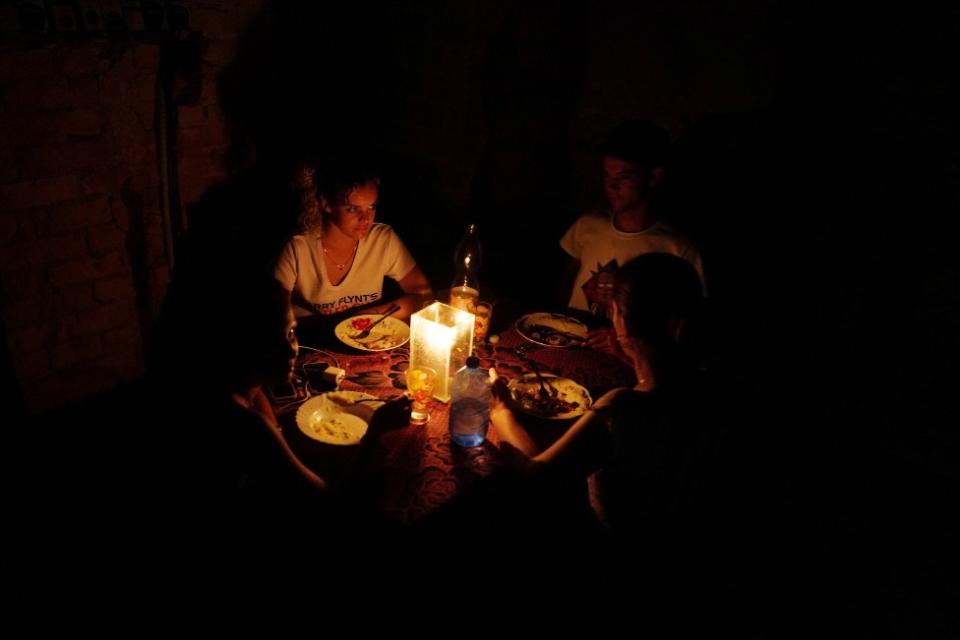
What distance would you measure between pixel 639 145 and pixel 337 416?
2145 millimetres

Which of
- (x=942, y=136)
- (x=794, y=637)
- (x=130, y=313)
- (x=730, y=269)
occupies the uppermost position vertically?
(x=942, y=136)

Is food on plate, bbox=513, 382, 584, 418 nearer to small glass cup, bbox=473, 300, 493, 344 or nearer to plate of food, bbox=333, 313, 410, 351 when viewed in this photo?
small glass cup, bbox=473, 300, 493, 344

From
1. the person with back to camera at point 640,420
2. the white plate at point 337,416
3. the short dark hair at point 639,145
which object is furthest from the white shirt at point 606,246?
the white plate at point 337,416

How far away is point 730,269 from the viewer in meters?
3.77

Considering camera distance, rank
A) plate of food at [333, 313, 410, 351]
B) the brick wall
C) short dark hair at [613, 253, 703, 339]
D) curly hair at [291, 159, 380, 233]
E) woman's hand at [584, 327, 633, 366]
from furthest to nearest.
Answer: the brick wall → curly hair at [291, 159, 380, 233] → woman's hand at [584, 327, 633, 366] → plate of food at [333, 313, 410, 351] → short dark hair at [613, 253, 703, 339]

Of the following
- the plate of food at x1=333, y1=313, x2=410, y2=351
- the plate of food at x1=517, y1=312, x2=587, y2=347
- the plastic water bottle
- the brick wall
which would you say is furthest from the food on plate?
the brick wall

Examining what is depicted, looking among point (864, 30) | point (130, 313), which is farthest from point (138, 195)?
point (864, 30)

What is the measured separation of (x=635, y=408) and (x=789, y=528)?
197 centimetres

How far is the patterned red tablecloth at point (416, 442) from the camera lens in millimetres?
1885

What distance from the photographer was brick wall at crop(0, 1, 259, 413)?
331 centimetres

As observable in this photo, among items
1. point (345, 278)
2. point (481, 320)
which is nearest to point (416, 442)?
point (481, 320)

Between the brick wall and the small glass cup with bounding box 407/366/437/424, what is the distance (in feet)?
8.73

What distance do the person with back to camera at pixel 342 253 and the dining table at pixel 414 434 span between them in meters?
0.49

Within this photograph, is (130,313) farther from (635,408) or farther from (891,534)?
(891,534)
